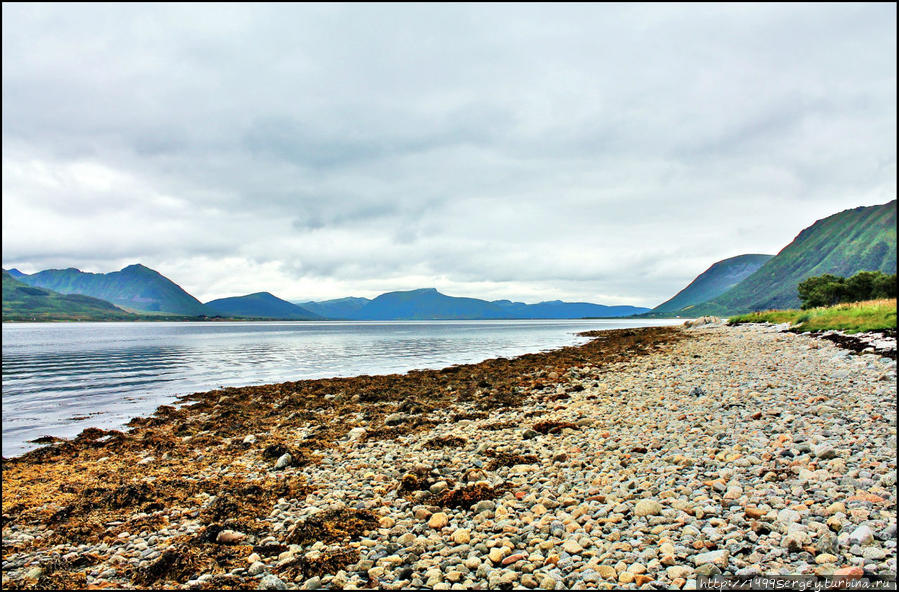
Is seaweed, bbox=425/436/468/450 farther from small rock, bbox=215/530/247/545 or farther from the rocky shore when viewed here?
small rock, bbox=215/530/247/545

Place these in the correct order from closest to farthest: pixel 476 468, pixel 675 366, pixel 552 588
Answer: pixel 552 588 < pixel 476 468 < pixel 675 366

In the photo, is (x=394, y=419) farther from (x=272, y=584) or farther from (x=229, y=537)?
(x=272, y=584)

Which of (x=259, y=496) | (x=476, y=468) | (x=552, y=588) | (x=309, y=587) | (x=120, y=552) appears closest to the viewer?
(x=552, y=588)

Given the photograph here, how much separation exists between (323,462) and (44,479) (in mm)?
7496

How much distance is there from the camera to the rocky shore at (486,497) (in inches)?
234

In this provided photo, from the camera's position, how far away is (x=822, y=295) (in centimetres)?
8712

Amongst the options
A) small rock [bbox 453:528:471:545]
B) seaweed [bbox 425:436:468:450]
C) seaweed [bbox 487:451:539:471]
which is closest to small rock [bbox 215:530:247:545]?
small rock [bbox 453:528:471:545]

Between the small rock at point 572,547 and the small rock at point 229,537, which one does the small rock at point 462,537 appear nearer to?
the small rock at point 572,547

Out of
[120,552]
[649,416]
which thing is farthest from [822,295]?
[120,552]

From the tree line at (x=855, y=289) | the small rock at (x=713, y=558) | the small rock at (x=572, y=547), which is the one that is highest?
the tree line at (x=855, y=289)

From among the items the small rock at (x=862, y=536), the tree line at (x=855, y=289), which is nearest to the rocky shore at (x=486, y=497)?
the small rock at (x=862, y=536)

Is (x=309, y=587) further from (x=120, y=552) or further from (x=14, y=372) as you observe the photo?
(x=14, y=372)

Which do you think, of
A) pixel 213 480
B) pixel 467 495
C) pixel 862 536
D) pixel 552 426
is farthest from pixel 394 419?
pixel 862 536

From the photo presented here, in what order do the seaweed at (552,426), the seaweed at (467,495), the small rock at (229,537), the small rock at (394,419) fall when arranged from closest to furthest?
the small rock at (229,537)
the seaweed at (467,495)
the seaweed at (552,426)
the small rock at (394,419)
